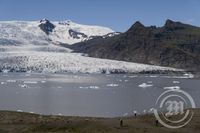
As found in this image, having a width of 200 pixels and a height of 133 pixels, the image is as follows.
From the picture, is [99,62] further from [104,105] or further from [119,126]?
[119,126]

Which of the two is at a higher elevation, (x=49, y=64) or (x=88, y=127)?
(x=49, y=64)

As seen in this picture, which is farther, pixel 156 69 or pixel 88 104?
pixel 156 69

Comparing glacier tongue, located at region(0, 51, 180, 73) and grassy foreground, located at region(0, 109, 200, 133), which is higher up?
glacier tongue, located at region(0, 51, 180, 73)

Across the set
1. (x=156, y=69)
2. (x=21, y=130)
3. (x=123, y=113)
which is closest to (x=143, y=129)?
(x=21, y=130)

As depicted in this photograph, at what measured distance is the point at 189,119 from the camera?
113ft

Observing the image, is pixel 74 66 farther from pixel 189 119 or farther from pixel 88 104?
pixel 189 119

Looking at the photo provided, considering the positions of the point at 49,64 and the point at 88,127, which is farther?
the point at 49,64

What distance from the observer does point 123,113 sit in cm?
5184

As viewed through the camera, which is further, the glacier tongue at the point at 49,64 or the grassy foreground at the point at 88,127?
the glacier tongue at the point at 49,64

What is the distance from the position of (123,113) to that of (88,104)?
10.9 meters

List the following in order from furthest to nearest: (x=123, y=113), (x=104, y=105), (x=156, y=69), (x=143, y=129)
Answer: (x=156, y=69) < (x=104, y=105) < (x=123, y=113) < (x=143, y=129)

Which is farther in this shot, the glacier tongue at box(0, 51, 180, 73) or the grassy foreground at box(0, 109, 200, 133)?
the glacier tongue at box(0, 51, 180, 73)

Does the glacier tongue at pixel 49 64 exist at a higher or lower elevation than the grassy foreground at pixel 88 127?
higher

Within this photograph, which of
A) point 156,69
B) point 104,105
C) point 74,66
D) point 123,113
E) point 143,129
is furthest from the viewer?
point 156,69
